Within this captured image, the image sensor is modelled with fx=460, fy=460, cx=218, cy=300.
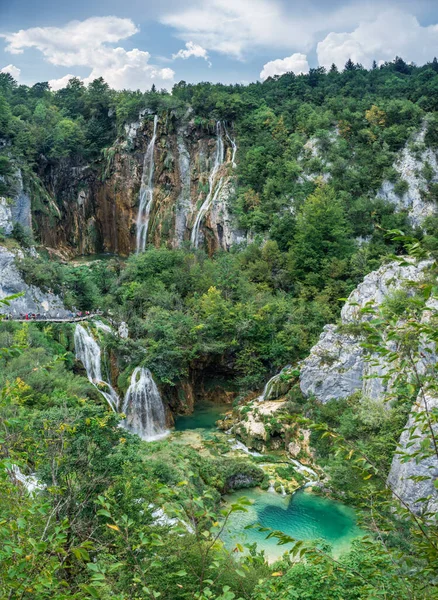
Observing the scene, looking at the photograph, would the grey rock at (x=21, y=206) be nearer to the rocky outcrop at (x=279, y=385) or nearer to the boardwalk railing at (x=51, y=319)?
the boardwalk railing at (x=51, y=319)

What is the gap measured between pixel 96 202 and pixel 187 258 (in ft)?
49.3

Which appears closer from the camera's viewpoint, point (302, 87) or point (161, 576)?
point (161, 576)

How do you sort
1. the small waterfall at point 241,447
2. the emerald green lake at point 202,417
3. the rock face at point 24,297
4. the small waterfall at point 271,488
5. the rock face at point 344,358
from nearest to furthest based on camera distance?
1. the small waterfall at point 271,488
2. the small waterfall at point 241,447
3. the rock face at point 344,358
4. the emerald green lake at point 202,417
5. the rock face at point 24,297

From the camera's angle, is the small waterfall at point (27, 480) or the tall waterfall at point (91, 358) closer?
the small waterfall at point (27, 480)

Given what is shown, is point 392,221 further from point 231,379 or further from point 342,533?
point 342,533

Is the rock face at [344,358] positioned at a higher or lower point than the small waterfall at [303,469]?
higher

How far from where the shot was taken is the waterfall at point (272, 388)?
62.5 feet

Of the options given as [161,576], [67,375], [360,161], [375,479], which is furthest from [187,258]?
[161,576]

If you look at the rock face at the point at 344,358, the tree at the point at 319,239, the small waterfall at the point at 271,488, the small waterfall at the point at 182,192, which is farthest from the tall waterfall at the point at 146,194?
the small waterfall at the point at 271,488

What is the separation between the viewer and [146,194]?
34625 millimetres

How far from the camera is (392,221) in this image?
25531mm

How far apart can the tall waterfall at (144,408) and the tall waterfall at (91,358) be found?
739 millimetres

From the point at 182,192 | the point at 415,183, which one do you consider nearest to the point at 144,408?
the point at 182,192

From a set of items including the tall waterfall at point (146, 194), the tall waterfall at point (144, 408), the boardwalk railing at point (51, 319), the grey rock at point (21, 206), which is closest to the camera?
the tall waterfall at point (144, 408)
